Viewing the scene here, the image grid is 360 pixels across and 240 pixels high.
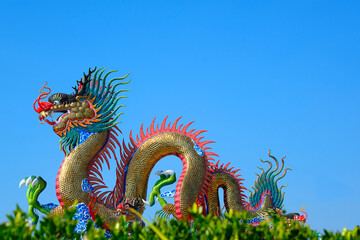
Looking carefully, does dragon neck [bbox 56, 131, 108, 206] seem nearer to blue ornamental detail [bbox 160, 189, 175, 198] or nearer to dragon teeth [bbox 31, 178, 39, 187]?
dragon teeth [bbox 31, 178, 39, 187]

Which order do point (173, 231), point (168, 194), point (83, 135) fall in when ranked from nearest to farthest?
point (173, 231), point (83, 135), point (168, 194)

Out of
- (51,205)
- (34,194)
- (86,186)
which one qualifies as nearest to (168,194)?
(86,186)

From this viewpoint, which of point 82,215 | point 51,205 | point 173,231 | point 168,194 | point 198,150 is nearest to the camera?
point 173,231

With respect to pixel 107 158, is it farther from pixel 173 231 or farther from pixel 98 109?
pixel 173 231

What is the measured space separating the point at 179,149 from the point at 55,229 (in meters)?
5.85

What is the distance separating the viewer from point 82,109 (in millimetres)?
10039

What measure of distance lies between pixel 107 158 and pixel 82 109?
3.86 feet

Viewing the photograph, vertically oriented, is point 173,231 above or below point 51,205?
below

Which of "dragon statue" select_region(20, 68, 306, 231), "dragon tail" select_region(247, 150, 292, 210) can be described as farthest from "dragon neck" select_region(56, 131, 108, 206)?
"dragon tail" select_region(247, 150, 292, 210)

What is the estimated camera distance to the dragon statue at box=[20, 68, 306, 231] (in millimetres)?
9664

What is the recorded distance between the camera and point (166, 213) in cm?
1098

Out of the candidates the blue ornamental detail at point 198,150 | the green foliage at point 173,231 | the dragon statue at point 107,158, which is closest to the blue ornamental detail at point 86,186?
the dragon statue at point 107,158

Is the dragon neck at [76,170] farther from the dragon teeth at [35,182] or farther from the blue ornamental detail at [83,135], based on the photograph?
the dragon teeth at [35,182]

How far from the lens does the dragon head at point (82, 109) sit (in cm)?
998
